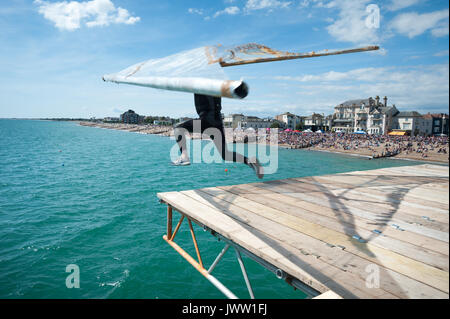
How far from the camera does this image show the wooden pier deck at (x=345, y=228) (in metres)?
3.65

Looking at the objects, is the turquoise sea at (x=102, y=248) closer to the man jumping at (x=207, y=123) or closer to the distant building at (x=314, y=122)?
the man jumping at (x=207, y=123)

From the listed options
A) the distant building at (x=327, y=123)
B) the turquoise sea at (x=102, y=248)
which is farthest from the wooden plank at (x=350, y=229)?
the distant building at (x=327, y=123)

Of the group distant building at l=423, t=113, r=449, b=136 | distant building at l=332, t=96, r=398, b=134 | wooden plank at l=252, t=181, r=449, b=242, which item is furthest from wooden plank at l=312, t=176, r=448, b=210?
distant building at l=332, t=96, r=398, b=134

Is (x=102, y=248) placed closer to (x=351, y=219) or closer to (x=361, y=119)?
(x=351, y=219)

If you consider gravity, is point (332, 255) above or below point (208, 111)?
below

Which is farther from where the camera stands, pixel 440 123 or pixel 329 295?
pixel 440 123

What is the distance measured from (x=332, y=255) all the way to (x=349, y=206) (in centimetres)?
295

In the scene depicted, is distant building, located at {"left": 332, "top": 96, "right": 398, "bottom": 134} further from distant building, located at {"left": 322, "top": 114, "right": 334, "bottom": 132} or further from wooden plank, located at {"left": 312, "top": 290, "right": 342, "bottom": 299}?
wooden plank, located at {"left": 312, "top": 290, "right": 342, "bottom": 299}

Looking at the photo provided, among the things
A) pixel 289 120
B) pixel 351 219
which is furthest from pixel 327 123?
pixel 351 219

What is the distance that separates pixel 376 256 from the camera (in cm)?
448

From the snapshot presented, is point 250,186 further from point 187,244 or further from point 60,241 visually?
point 60,241

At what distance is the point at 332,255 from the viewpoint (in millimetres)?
4594
